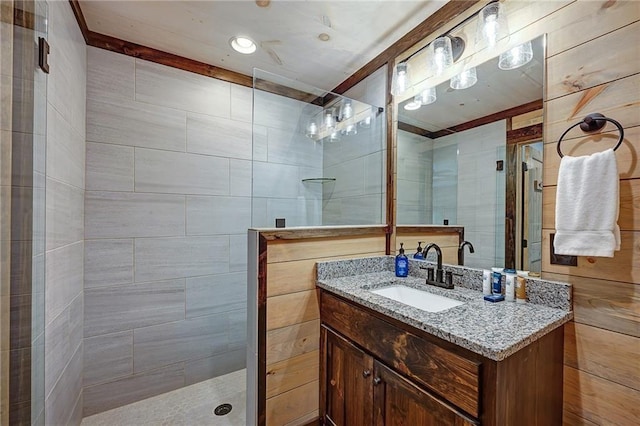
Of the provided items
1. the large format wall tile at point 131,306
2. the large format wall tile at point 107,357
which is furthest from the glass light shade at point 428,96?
the large format wall tile at point 107,357

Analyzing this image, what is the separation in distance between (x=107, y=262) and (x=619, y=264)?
2641mm

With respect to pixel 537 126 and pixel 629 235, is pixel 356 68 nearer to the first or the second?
pixel 537 126

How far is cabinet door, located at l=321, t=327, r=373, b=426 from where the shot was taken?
4.22ft

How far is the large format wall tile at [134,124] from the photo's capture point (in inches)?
72.4

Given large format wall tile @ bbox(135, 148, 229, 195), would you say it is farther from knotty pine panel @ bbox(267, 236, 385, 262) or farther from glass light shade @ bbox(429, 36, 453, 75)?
glass light shade @ bbox(429, 36, 453, 75)

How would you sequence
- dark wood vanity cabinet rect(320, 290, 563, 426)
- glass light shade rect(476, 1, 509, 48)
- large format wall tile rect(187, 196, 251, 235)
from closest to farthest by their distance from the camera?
dark wood vanity cabinet rect(320, 290, 563, 426) → glass light shade rect(476, 1, 509, 48) → large format wall tile rect(187, 196, 251, 235)

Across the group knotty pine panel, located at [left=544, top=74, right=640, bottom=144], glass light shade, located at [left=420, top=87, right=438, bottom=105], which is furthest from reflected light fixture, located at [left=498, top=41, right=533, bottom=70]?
glass light shade, located at [left=420, top=87, right=438, bottom=105]

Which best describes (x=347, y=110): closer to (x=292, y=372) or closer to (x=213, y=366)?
(x=292, y=372)

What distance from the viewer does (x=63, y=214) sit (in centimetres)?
146

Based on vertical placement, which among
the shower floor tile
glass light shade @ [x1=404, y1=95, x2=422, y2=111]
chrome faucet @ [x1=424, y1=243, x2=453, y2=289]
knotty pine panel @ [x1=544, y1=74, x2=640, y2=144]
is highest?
glass light shade @ [x1=404, y1=95, x2=422, y2=111]

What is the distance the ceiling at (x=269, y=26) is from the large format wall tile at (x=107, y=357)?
2.02 metres

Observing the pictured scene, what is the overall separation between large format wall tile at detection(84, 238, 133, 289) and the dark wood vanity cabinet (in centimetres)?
148

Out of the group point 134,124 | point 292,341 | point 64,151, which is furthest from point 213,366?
point 134,124

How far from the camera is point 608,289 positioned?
39.9 inches
